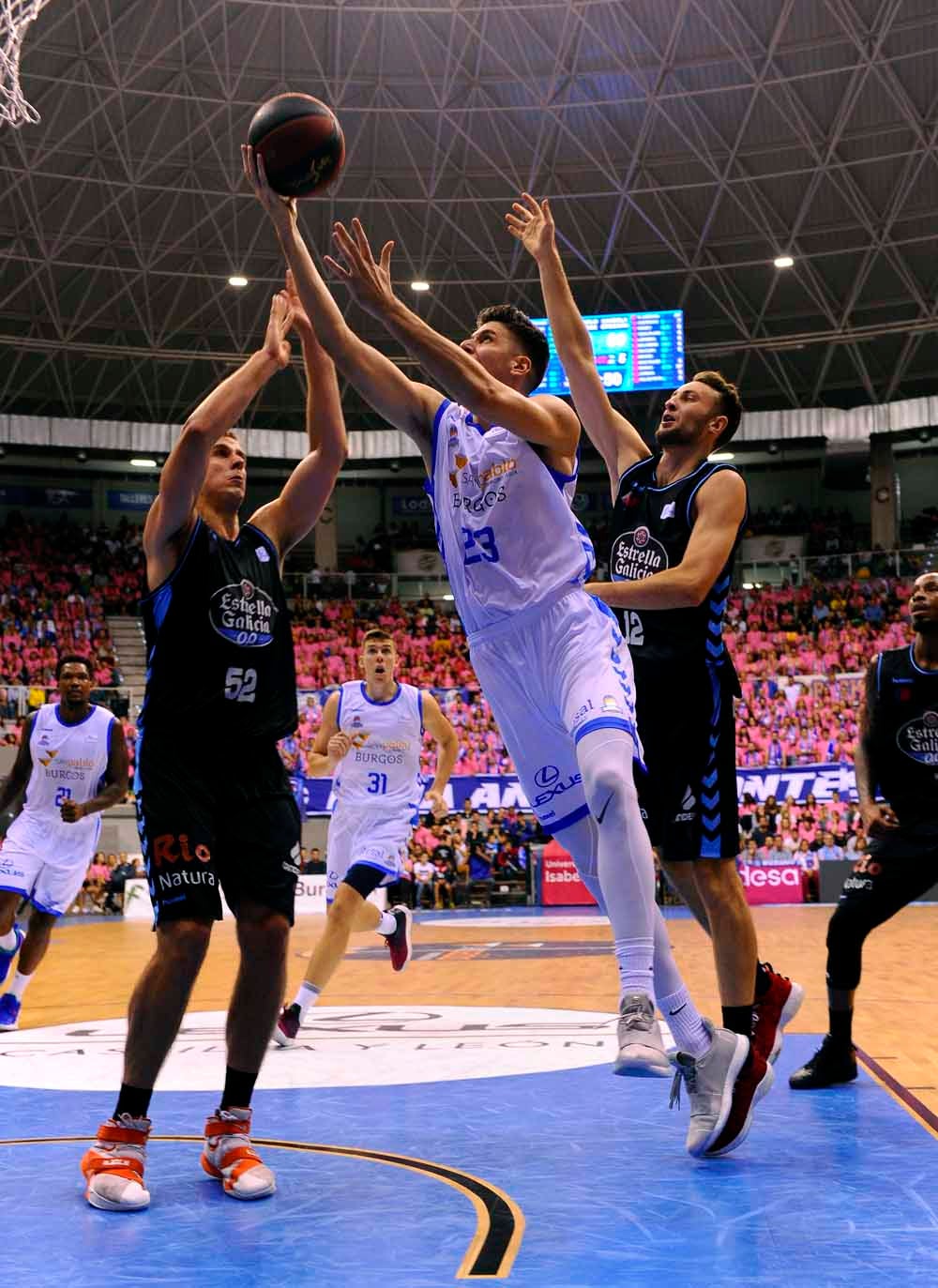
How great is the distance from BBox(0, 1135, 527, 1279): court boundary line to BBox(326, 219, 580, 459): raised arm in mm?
2402

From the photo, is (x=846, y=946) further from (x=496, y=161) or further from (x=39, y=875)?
(x=496, y=161)

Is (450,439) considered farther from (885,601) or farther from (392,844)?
(885,601)

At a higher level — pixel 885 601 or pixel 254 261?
pixel 254 261

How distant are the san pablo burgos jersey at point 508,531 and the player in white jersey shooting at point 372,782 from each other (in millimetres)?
3544

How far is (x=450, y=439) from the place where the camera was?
4957mm

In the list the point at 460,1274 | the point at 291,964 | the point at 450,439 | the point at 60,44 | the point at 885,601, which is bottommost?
the point at 291,964

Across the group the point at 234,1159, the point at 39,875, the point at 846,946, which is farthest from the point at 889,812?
the point at 39,875

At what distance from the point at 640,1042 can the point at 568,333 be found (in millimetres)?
2754

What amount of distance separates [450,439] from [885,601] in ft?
101

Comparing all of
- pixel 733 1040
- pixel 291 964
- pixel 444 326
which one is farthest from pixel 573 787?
pixel 444 326

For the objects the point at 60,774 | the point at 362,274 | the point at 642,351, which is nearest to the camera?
the point at 362,274

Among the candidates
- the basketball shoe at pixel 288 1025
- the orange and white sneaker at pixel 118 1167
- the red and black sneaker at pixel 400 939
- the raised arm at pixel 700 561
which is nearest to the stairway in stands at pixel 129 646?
the red and black sneaker at pixel 400 939

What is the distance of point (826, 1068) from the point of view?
6.06 m

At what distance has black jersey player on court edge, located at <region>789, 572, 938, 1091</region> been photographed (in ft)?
20.2
